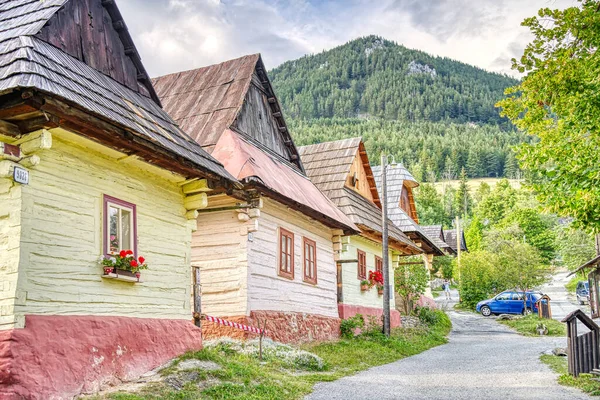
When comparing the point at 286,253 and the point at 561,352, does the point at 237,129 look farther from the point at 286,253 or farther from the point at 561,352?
the point at 561,352

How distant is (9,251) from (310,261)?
35.1ft

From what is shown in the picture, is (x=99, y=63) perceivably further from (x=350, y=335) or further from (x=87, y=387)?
(x=350, y=335)

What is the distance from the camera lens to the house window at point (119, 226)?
925 cm

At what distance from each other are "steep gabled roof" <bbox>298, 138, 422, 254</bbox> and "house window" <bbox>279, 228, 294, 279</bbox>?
4618mm

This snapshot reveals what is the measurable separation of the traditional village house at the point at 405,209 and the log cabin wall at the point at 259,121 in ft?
40.6

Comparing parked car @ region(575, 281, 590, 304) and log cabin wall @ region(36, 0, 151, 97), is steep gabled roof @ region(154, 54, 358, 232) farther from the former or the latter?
parked car @ region(575, 281, 590, 304)

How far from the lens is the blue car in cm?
3634

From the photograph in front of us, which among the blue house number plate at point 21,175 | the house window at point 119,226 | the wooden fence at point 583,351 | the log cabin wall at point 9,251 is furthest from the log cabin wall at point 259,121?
the wooden fence at point 583,351

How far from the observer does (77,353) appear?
27.0 feet

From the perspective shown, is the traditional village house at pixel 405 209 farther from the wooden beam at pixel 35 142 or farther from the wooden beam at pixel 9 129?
the wooden beam at pixel 9 129

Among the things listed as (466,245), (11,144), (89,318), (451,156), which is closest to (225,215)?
(89,318)

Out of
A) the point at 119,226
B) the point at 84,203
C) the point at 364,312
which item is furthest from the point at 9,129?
the point at 364,312

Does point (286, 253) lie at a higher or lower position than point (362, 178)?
lower

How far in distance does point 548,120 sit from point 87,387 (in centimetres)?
970
